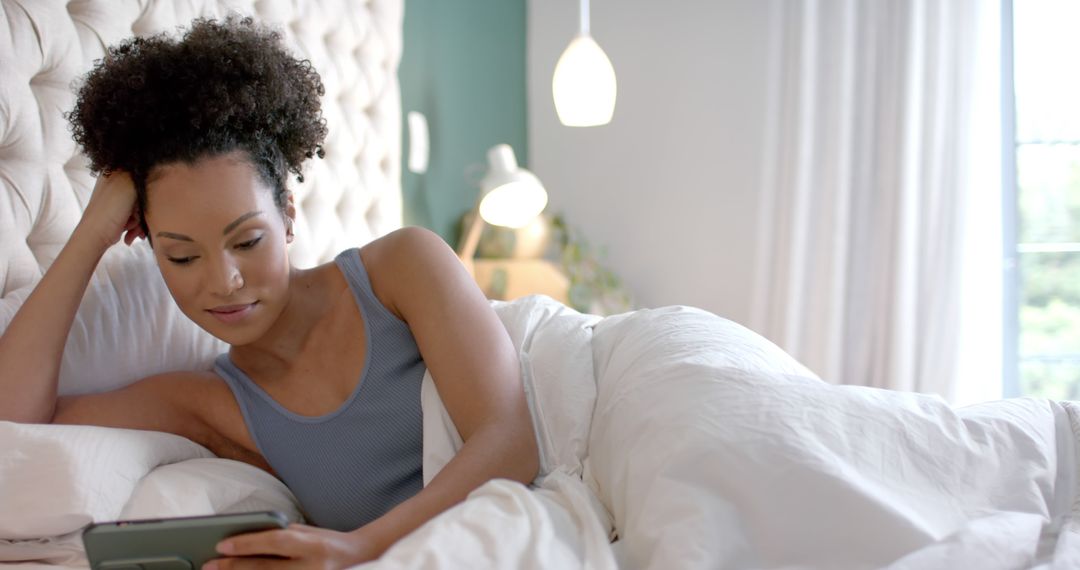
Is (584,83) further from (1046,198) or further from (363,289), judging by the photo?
(363,289)

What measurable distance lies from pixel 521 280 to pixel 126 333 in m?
2.26

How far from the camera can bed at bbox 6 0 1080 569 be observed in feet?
3.37

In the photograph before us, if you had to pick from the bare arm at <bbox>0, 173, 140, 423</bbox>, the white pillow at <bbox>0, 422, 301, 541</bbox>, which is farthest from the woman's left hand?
the bare arm at <bbox>0, 173, 140, 423</bbox>

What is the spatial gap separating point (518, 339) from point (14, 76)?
916 mm

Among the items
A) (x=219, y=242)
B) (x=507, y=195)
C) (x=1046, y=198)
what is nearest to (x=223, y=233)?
(x=219, y=242)

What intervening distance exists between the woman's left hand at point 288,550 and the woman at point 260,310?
218 mm

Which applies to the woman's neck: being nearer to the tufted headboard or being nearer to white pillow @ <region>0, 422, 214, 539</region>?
the tufted headboard

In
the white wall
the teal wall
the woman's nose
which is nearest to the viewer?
the woman's nose

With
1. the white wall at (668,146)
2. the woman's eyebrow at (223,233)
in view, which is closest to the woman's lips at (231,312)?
the woman's eyebrow at (223,233)

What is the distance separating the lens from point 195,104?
1.40 metres

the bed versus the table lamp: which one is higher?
the table lamp

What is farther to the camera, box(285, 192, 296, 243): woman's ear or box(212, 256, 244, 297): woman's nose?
box(285, 192, 296, 243): woman's ear

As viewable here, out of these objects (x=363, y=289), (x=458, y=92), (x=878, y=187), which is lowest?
(x=363, y=289)

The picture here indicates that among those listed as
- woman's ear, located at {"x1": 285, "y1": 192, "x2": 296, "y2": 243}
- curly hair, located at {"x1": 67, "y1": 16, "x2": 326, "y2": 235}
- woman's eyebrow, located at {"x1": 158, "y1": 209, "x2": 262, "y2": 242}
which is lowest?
woman's eyebrow, located at {"x1": 158, "y1": 209, "x2": 262, "y2": 242}
